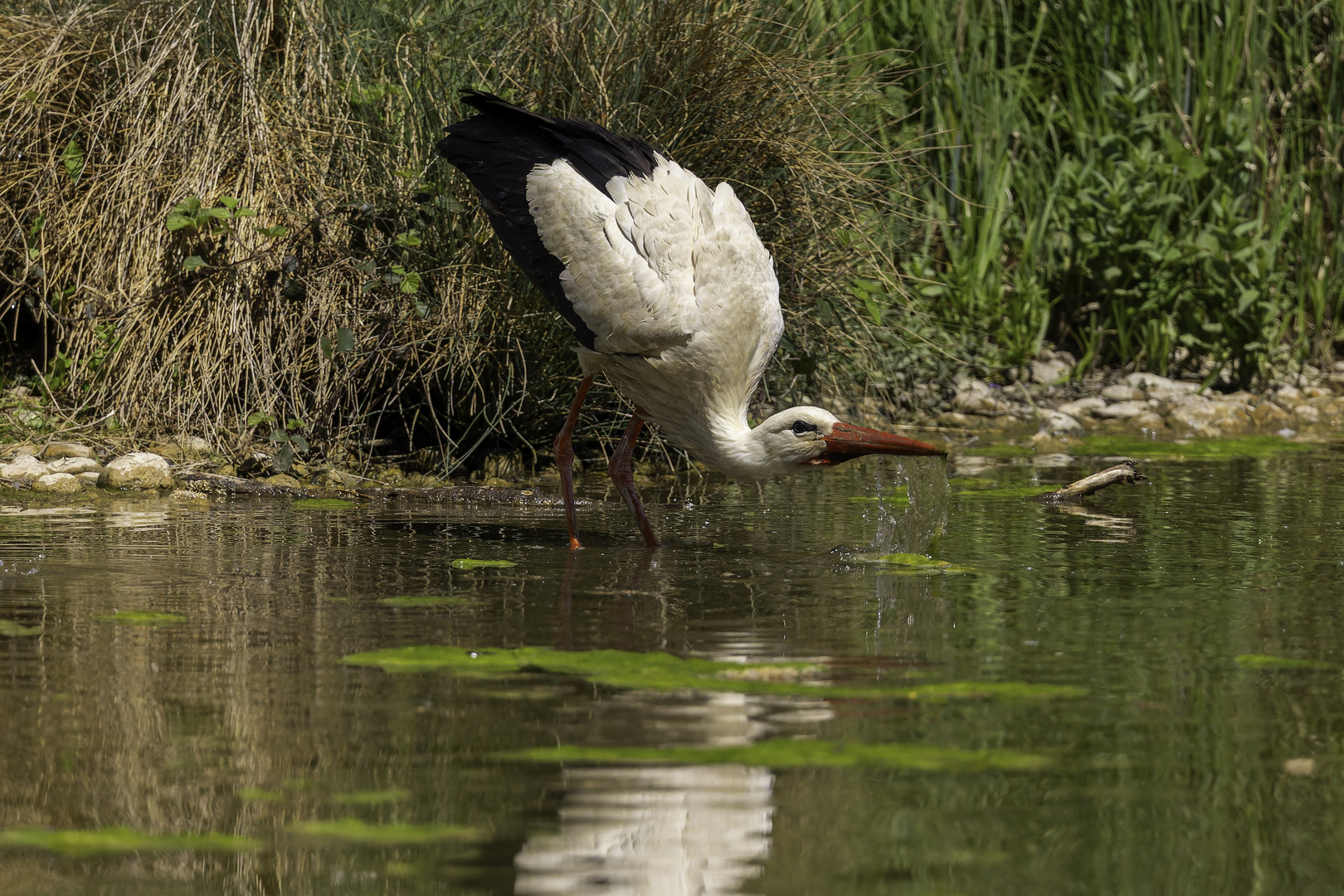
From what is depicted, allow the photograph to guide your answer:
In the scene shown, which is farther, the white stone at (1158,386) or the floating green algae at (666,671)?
the white stone at (1158,386)

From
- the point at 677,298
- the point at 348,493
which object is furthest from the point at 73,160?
the point at 677,298

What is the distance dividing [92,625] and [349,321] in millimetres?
3472

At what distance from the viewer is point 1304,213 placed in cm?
1120

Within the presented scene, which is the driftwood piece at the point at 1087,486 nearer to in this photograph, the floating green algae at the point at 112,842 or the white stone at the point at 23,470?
the white stone at the point at 23,470

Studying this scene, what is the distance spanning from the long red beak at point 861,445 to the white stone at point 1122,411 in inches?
186

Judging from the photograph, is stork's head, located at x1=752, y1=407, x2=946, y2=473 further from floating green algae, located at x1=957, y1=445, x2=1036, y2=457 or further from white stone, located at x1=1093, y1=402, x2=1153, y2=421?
white stone, located at x1=1093, y1=402, x2=1153, y2=421

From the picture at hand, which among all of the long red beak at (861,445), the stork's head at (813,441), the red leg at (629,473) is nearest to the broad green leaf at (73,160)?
the red leg at (629,473)

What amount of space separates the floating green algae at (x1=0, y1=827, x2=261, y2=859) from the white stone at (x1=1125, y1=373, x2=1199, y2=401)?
8.46 m

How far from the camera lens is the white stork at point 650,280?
571 centimetres

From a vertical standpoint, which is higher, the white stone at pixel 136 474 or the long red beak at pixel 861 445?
the long red beak at pixel 861 445

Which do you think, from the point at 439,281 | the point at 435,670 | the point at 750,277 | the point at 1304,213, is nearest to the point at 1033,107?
the point at 1304,213

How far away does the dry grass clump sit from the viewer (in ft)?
24.3

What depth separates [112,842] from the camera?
8.98ft

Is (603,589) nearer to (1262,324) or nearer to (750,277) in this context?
(750,277)
